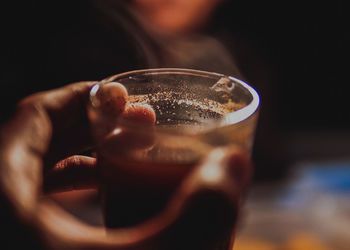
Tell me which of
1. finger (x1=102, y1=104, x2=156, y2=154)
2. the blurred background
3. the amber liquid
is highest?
finger (x1=102, y1=104, x2=156, y2=154)

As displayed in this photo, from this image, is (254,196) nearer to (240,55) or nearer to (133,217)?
(240,55)

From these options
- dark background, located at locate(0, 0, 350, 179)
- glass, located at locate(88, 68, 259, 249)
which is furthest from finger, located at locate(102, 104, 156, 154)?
dark background, located at locate(0, 0, 350, 179)

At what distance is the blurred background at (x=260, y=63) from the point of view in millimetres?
2793

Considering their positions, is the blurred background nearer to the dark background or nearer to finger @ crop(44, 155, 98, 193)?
the dark background

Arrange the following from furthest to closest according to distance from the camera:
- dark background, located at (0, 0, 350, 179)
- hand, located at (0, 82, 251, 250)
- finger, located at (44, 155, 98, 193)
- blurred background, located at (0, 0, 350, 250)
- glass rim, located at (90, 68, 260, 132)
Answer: dark background, located at (0, 0, 350, 179), blurred background, located at (0, 0, 350, 250), finger, located at (44, 155, 98, 193), glass rim, located at (90, 68, 260, 132), hand, located at (0, 82, 251, 250)

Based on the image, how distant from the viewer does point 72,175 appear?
46.0 inches

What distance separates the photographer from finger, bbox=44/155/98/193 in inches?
45.5

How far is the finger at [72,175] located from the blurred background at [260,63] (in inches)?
44.4

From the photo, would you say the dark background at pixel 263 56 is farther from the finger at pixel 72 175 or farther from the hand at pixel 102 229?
the hand at pixel 102 229

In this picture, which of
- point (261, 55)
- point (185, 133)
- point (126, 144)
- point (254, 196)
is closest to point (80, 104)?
point (126, 144)

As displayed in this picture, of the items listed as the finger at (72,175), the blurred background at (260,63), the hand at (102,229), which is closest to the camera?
the hand at (102,229)

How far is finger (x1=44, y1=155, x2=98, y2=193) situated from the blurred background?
1128 millimetres

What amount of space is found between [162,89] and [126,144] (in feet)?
1.05

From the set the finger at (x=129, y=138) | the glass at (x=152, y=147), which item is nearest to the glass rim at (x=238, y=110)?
the glass at (x=152, y=147)
